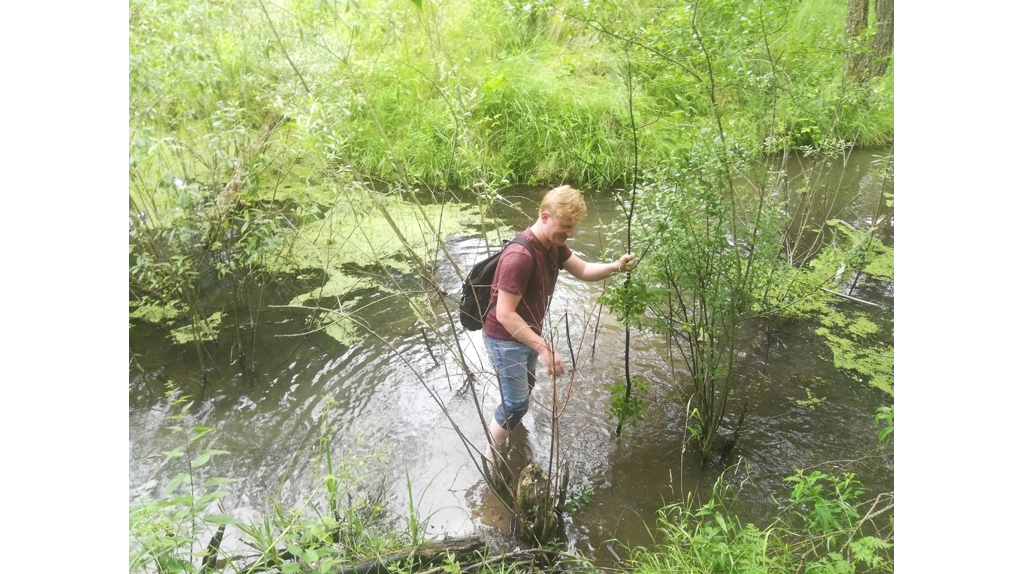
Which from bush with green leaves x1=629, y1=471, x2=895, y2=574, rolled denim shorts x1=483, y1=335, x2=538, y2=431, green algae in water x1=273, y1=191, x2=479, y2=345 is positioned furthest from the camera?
green algae in water x1=273, y1=191, x2=479, y2=345

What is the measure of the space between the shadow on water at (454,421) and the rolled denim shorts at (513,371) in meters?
0.16

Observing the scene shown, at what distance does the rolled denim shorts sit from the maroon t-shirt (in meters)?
0.05

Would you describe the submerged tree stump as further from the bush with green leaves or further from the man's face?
the man's face

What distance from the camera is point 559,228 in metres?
2.33

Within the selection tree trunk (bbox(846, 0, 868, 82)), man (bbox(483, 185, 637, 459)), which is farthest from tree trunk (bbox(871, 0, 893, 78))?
man (bbox(483, 185, 637, 459))

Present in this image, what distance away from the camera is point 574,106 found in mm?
6754

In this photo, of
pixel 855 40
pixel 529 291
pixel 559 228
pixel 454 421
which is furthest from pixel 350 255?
pixel 855 40

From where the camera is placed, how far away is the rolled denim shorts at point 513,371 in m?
2.51

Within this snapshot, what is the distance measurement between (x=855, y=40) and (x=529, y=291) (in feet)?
7.24

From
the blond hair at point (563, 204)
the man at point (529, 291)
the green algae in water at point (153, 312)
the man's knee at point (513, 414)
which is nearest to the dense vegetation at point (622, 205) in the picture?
the green algae in water at point (153, 312)

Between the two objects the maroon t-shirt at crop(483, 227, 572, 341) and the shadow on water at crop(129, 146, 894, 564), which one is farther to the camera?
the shadow on water at crop(129, 146, 894, 564)

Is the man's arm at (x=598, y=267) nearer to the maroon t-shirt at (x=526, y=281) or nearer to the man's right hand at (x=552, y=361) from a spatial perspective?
the maroon t-shirt at (x=526, y=281)

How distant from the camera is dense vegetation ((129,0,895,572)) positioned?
6.89ft
